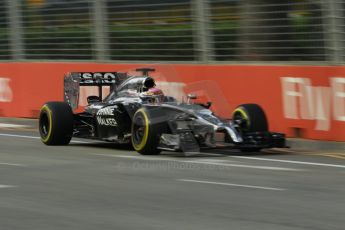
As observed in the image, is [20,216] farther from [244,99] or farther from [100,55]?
[100,55]

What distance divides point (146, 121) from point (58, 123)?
88.4 inches

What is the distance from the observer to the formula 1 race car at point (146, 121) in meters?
11.7

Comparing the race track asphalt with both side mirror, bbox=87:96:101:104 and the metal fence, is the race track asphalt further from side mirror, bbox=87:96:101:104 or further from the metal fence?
the metal fence

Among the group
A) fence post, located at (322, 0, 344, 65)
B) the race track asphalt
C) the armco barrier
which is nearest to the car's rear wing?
the race track asphalt

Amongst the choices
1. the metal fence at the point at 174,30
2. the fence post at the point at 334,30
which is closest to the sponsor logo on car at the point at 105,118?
the metal fence at the point at 174,30

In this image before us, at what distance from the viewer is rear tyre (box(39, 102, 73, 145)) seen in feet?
43.8

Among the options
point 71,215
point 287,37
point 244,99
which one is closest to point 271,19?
point 287,37

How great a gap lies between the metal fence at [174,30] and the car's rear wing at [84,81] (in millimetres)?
2123

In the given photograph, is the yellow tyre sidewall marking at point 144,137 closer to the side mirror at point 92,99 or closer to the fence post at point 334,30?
the side mirror at point 92,99

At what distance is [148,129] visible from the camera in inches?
456

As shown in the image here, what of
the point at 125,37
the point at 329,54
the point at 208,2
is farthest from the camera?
the point at 125,37

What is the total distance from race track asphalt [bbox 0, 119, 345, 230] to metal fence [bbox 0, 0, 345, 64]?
2.27m

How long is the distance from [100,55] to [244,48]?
3925mm

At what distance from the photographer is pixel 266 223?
685 cm
